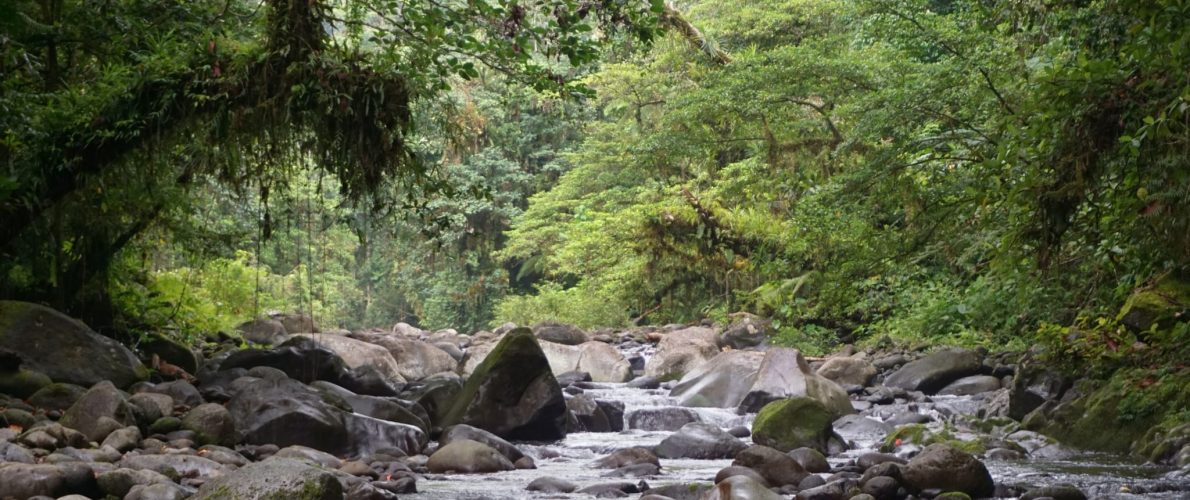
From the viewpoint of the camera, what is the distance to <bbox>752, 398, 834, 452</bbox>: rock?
8.93m

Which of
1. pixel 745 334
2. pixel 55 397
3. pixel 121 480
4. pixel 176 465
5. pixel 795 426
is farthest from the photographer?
pixel 745 334

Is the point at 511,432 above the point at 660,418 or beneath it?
beneath

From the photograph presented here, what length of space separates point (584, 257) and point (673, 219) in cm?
419

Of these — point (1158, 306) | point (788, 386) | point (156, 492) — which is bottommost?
point (156, 492)

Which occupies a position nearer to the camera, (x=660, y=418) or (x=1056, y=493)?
(x=1056, y=493)

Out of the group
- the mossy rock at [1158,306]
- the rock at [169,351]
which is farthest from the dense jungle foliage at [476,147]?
the rock at [169,351]

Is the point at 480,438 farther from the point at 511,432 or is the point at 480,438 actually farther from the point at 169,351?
the point at 169,351

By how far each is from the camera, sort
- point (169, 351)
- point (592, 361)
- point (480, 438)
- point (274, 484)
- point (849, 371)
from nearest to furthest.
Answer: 1. point (274, 484)
2. point (480, 438)
3. point (169, 351)
4. point (849, 371)
5. point (592, 361)

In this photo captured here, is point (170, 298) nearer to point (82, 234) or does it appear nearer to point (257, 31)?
point (82, 234)

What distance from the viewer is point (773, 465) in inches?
296

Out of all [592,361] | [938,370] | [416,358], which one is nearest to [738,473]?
[938,370]

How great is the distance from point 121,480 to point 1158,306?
778 cm

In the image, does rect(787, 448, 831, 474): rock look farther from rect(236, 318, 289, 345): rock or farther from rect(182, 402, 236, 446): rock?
rect(236, 318, 289, 345): rock

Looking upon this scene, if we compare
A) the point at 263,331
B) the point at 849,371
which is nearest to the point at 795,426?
the point at 849,371
